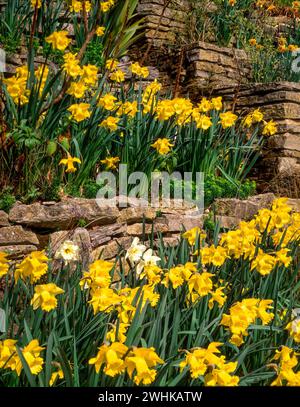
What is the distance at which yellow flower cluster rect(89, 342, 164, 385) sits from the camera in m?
1.67

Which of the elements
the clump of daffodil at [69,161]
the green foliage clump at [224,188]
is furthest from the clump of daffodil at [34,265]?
the green foliage clump at [224,188]

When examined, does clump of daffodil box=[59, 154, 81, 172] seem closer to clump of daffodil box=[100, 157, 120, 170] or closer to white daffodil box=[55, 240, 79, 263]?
clump of daffodil box=[100, 157, 120, 170]

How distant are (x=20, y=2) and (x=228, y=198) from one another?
270cm

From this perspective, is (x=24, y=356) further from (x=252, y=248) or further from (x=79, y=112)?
(x=79, y=112)

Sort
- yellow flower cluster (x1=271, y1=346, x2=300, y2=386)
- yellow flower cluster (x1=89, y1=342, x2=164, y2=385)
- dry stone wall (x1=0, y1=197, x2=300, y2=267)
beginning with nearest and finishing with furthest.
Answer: yellow flower cluster (x1=89, y1=342, x2=164, y2=385) → yellow flower cluster (x1=271, y1=346, x2=300, y2=386) → dry stone wall (x1=0, y1=197, x2=300, y2=267)

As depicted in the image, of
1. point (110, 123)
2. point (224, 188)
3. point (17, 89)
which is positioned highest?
point (17, 89)

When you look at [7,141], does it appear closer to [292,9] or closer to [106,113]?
[106,113]

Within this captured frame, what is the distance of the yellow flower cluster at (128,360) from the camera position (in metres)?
1.67

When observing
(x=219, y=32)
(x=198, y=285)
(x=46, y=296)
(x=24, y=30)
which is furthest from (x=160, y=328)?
(x=219, y=32)

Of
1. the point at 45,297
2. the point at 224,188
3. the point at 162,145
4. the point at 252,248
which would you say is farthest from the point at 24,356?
the point at 224,188

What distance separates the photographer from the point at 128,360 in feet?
5.54

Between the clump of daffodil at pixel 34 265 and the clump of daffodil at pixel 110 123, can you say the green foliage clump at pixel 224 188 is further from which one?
the clump of daffodil at pixel 34 265

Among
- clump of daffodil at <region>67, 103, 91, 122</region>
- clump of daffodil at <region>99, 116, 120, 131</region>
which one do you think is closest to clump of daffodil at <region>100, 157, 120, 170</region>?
clump of daffodil at <region>99, 116, 120, 131</region>

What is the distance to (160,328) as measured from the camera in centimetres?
220
